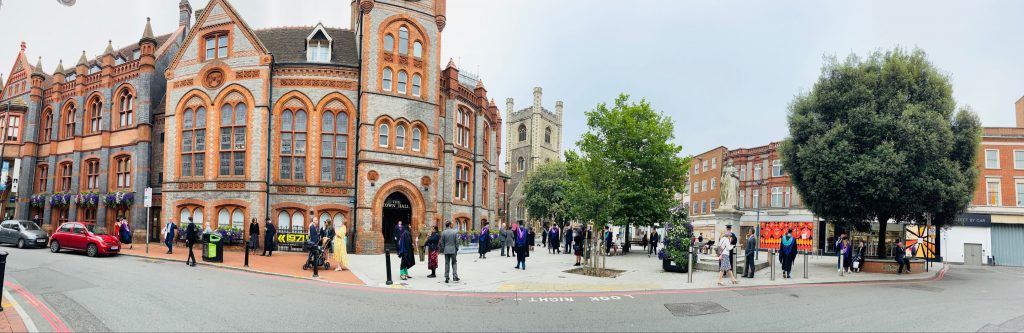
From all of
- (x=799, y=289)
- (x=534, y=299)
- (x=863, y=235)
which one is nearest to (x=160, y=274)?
(x=534, y=299)

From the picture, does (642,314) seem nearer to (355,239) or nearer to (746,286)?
(746,286)

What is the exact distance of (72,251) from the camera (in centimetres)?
2241

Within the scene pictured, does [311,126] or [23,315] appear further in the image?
[311,126]

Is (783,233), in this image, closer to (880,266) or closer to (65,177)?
(880,266)

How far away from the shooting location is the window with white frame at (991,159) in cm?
3550

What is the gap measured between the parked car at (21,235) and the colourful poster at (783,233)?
44.1 meters

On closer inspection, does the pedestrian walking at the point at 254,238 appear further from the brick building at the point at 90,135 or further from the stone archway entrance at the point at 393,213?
the brick building at the point at 90,135

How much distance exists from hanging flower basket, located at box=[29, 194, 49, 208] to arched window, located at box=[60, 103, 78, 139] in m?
4.01

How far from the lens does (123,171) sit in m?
30.6

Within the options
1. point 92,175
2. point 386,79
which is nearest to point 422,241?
point 386,79

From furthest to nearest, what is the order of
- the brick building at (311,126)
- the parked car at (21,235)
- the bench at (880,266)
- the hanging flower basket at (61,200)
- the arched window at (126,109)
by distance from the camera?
the hanging flower basket at (61,200), the arched window at (126,109), the brick building at (311,126), the parked car at (21,235), the bench at (880,266)

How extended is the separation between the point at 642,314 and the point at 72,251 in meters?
24.0

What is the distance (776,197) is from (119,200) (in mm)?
46175

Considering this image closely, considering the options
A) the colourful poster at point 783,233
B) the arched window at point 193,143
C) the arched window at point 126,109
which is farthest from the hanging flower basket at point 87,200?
the colourful poster at point 783,233
